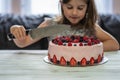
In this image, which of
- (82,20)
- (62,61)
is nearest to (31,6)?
(82,20)

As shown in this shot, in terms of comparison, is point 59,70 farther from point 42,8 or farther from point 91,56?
point 42,8

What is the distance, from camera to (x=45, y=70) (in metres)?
0.90

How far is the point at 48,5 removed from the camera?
2420mm

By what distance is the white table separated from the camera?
0.82 meters

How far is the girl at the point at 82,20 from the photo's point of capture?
138 cm

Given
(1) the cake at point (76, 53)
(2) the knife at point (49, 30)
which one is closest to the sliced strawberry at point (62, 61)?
(1) the cake at point (76, 53)

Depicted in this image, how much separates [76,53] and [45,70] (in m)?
0.13

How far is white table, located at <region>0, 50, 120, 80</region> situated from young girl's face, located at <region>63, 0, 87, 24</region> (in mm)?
364

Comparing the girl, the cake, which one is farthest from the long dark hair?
the cake

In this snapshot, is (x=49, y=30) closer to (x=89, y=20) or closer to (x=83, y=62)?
(x=83, y=62)

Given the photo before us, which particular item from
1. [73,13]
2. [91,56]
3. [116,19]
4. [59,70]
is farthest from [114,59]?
[116,19]

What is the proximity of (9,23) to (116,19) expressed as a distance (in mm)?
876

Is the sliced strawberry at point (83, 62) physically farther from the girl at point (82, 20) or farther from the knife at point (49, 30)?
the girl at point (82, 20)

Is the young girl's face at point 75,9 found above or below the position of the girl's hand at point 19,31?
above
